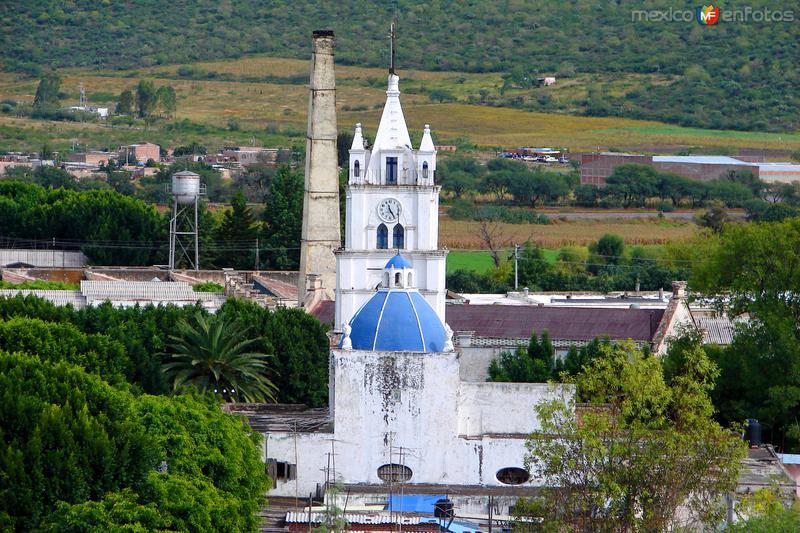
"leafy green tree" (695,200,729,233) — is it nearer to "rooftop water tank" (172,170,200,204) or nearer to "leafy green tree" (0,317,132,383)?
"rooftop water tank" (172,170,200,204)

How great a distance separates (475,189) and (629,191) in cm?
1142

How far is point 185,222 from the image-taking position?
374 feet

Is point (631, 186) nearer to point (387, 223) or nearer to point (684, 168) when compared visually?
point (684, 168)

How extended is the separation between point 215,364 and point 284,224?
1834 inches

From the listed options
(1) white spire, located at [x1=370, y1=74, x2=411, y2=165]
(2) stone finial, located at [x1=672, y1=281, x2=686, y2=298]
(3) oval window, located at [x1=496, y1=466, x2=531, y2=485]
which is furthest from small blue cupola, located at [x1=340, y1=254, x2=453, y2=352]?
(2) stone finial, located at [x1=672, y1=281, x2=686, y2=298]

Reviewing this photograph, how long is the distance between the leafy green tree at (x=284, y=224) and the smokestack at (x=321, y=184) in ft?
71.9

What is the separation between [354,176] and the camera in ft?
236

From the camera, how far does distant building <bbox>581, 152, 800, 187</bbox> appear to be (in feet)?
561

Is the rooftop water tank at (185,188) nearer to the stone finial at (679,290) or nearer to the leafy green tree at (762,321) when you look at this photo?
the stone finial at (679,290)

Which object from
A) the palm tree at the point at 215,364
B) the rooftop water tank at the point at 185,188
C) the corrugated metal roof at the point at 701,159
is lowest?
the palm tree at the point at 215,364

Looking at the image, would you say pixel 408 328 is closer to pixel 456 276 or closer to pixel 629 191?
pixel 456 276

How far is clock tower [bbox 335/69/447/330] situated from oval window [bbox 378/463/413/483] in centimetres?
1569

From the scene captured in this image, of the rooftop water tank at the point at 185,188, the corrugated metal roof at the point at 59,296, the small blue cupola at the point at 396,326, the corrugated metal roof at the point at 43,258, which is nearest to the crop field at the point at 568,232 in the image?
the corrugated metal roof at the point at 43,258

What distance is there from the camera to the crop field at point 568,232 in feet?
438
